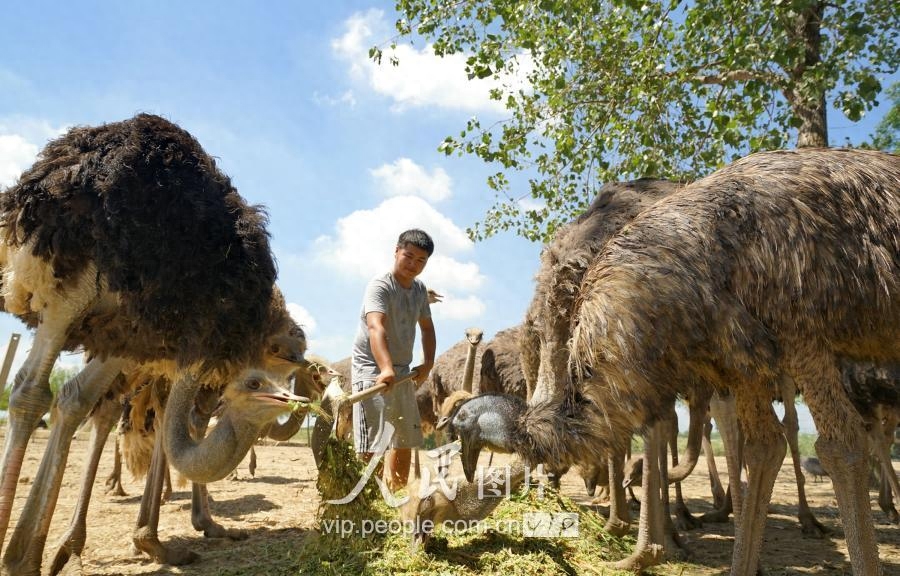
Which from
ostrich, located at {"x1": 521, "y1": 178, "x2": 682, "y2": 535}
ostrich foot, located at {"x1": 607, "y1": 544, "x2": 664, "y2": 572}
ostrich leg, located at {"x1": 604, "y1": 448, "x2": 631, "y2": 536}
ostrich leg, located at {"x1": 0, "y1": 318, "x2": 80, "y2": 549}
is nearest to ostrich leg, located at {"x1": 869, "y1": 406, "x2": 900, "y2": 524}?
ostrich leg, located at {"x1": 604, "y1": 448, "x2": 631, "y2": 536}

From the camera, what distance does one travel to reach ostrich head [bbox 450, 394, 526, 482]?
11.4ft

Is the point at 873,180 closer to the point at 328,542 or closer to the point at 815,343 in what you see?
the point at 815,343

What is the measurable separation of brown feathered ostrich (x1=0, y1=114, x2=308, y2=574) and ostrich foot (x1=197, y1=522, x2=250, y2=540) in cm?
198

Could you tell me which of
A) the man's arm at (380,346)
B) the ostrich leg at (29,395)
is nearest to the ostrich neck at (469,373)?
the man's arm at (380,346)

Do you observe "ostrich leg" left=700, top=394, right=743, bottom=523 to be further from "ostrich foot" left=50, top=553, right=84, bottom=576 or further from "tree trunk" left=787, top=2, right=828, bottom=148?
"ostrich foot" left=50, top=553, right=84, bottom=576

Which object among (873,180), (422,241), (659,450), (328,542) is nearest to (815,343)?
(873,180)

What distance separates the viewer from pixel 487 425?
354cm

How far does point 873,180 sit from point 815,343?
0.95m

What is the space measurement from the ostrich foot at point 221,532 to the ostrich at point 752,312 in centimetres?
341

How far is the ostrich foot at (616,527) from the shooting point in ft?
16.2

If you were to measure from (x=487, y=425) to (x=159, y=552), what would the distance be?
3109 millimetres

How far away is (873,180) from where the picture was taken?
11.6 ft

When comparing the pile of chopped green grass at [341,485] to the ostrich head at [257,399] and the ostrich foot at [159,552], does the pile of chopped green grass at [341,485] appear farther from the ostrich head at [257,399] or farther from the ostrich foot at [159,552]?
the ostrich foot at [159,552]

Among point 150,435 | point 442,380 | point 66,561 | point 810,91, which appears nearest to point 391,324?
point 66,561
